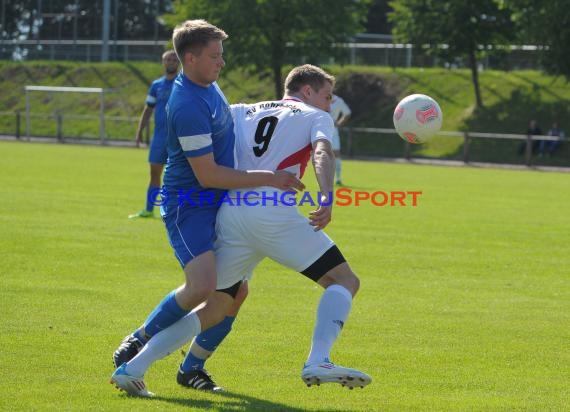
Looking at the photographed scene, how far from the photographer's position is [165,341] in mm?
6199

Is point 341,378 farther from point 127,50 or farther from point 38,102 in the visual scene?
point 127,50

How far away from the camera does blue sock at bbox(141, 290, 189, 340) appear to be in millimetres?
6227

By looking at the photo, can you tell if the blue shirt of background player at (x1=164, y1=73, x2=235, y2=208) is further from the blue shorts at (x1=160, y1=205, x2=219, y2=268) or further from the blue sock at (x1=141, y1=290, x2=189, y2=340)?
the blue sock at (x1=141, y1=290, x2=189, y2=340)

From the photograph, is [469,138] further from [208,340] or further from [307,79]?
[208,340]

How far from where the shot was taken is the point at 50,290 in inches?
374

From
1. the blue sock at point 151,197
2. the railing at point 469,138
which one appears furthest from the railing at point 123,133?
the blue sock at point 151,197

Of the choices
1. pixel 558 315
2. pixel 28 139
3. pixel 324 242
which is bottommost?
pixel 28 139

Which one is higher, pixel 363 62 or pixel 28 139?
pixel 363 62

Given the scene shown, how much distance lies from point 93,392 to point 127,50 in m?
57.9

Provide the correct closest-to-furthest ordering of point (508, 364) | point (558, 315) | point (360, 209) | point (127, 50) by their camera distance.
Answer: point (508, 364) → point (558, 315) → point (360, 209) → point (127, 50)

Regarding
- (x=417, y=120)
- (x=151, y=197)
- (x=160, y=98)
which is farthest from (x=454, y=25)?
(x=417, y=120)

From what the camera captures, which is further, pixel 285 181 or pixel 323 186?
pixel 285 181

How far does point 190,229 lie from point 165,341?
0.64 meters

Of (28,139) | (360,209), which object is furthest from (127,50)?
(360,209)
